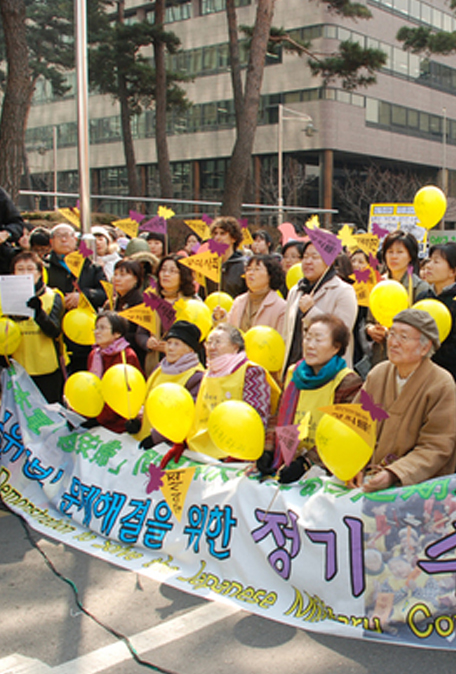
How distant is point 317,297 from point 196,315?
90 centimetres

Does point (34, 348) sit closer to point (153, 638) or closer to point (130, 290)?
point (130, 290)

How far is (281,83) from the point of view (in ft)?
135

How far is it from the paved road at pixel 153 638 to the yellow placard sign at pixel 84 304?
7.86 feet

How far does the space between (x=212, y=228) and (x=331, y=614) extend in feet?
13.1

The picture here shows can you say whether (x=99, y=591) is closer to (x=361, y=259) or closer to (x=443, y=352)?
(x=443, y=352)

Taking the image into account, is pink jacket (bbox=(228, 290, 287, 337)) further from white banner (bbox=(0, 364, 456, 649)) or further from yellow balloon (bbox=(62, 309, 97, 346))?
white banner (bbox=(0, 364, 456, 649))

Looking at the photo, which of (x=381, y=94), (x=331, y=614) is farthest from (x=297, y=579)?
(x=381, y=94)

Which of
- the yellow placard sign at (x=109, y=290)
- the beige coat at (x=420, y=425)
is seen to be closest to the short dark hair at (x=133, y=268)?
the yellow placard sign at (x=109, y=290)

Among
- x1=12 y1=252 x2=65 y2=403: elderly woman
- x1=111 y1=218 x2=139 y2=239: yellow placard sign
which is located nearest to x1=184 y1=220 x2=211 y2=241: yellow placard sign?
x1=111 y1=218 x2=139 y2=239: yellow placard sign

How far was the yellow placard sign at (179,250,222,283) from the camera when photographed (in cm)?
573

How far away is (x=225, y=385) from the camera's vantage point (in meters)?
4.57

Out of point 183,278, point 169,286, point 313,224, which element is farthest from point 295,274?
point 169,286

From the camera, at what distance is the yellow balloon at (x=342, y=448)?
3506mm

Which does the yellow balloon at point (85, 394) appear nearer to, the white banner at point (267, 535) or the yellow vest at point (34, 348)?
the white banner at point (267, 535)
